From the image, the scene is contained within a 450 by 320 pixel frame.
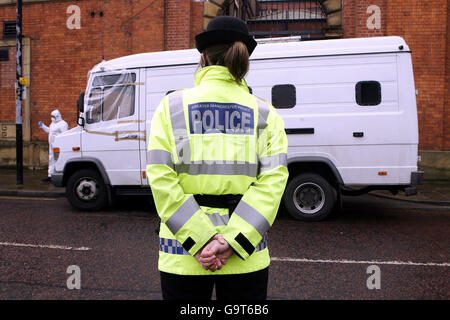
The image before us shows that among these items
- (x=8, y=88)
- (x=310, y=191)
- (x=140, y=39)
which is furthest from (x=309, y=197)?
(x=8, y=88)

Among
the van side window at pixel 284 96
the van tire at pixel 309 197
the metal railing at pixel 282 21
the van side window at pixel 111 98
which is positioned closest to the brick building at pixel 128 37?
the metal railing at pixel 282 21

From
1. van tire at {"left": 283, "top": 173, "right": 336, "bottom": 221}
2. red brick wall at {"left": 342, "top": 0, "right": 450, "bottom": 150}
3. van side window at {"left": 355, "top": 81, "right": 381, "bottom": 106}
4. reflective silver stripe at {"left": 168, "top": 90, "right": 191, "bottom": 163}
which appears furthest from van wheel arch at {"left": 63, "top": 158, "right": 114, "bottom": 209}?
red brick wall at {"left": 342, "top": 0, "right": 450, "bottom": 150}

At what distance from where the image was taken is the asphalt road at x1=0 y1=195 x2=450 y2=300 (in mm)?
3553

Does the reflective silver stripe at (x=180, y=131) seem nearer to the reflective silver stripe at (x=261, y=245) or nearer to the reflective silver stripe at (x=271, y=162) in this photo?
the reflective silver stripe at (x=271, y=162)

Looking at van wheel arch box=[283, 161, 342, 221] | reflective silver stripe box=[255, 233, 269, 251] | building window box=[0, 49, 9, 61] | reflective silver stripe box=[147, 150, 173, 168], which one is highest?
building window box=[0, 49, 9, 61]

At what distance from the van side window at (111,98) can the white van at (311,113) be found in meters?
0.02

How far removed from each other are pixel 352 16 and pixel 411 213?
263 inches

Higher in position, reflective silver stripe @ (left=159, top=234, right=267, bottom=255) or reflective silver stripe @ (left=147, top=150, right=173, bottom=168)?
reflective silver stripe @ (left=147, top=150, right=173, bottom=168)

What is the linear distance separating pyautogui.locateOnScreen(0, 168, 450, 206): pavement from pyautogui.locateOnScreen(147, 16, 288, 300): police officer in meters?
7.68

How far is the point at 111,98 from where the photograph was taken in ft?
23.2

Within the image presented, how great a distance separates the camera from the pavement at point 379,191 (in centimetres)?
842

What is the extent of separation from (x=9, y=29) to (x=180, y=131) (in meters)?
14.6

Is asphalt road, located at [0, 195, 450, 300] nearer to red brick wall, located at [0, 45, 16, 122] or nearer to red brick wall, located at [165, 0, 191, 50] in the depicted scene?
red brick wall, located at [165, 0, 191, 50]

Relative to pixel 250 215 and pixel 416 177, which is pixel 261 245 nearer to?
pixel 250 215
